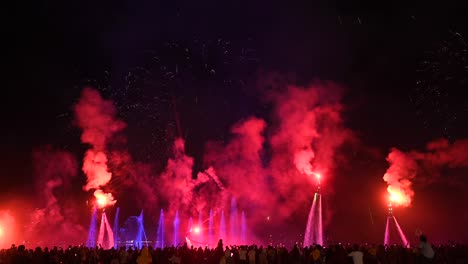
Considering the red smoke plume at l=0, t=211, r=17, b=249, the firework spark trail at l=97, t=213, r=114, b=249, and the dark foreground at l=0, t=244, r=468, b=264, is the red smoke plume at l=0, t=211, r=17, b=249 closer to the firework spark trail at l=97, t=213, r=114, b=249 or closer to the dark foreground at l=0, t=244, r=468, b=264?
the firework spark trail at l=97, t=213, r=114, b=249

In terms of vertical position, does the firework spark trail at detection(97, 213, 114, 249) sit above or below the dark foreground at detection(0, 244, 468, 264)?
above

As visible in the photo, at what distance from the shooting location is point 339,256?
13430 mm

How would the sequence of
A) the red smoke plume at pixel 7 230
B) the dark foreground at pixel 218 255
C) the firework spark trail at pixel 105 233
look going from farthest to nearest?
the firework spark trail at pixel 105 233 → the red smoke plume at pixel 7 230 → the dark foreground at pixel 218 255

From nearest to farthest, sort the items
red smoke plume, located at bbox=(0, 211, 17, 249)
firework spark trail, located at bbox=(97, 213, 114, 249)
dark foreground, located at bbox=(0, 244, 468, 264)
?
dark foreground, located at bbox=(0, 244, 468, 264)
red smoke plume, located at bbox=(0, 211, 17, 249)
firework spark trail, located at bbox=(97, 213, 114, 249)

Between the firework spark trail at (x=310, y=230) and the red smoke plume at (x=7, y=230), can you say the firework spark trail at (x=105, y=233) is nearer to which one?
the red smoke plume at (x=7, y=230)

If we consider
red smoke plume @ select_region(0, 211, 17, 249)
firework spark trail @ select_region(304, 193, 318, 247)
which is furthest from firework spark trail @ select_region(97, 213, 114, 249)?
firework spark trail @ select_region(304, 193, 318, 247)

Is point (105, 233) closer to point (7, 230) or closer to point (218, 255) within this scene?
point (7, 230)

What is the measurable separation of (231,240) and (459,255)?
1419 inches

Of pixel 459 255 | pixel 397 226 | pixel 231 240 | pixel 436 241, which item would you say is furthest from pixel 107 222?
pixel 459 255

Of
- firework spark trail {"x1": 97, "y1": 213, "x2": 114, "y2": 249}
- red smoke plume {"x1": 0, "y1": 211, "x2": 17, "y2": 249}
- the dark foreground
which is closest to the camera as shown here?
the dark foreground

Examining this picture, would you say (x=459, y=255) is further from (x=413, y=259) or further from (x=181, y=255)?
(x=181, y=255)

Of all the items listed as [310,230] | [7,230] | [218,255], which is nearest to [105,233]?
[7,230]

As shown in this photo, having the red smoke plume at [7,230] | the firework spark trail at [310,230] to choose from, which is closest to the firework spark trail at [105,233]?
the red smoke plume at [7,230]

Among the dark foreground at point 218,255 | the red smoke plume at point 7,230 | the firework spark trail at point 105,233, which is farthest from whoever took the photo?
the firework spark trail at point 105,233
